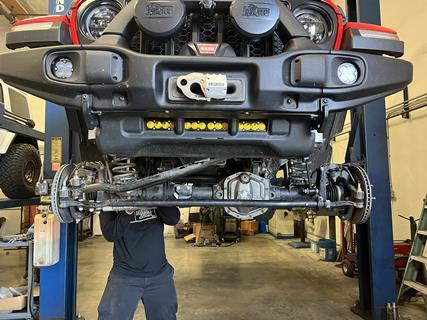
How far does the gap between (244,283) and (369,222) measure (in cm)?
192

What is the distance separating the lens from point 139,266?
2135 mm

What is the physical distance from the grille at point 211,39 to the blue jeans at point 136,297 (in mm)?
1400

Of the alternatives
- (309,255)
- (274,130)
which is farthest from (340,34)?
(309,255)

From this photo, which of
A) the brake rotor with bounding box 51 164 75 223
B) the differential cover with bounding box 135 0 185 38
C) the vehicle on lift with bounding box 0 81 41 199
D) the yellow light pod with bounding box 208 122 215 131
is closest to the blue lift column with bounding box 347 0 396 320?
the yellow light pod with bounding box 208 122 215 131

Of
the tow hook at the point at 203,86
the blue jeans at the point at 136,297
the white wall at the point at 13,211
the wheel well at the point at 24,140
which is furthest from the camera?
the white wall at the point at 13,211

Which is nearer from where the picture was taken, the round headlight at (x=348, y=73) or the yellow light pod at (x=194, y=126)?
the round headlight at (x=348, y=73)

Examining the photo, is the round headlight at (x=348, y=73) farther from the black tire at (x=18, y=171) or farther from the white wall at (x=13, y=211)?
the white wall at (x=13, y=211)

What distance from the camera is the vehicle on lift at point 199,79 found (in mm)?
1224

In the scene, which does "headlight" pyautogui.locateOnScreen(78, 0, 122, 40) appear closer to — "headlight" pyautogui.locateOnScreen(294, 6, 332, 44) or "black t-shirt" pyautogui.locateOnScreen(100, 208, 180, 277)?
"headlight" pyautogui.locateOnScreen(294, 6, 332, 44)

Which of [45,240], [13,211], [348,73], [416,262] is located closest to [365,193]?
[348,73]

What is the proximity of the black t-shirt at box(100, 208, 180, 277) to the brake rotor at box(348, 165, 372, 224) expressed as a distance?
3.51 ft

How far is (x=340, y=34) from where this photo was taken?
1.46m

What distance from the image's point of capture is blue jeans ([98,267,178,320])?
6.74ft

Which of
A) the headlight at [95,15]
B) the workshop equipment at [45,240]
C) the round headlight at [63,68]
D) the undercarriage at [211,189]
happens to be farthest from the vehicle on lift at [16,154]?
the round headlight at [63,68]
